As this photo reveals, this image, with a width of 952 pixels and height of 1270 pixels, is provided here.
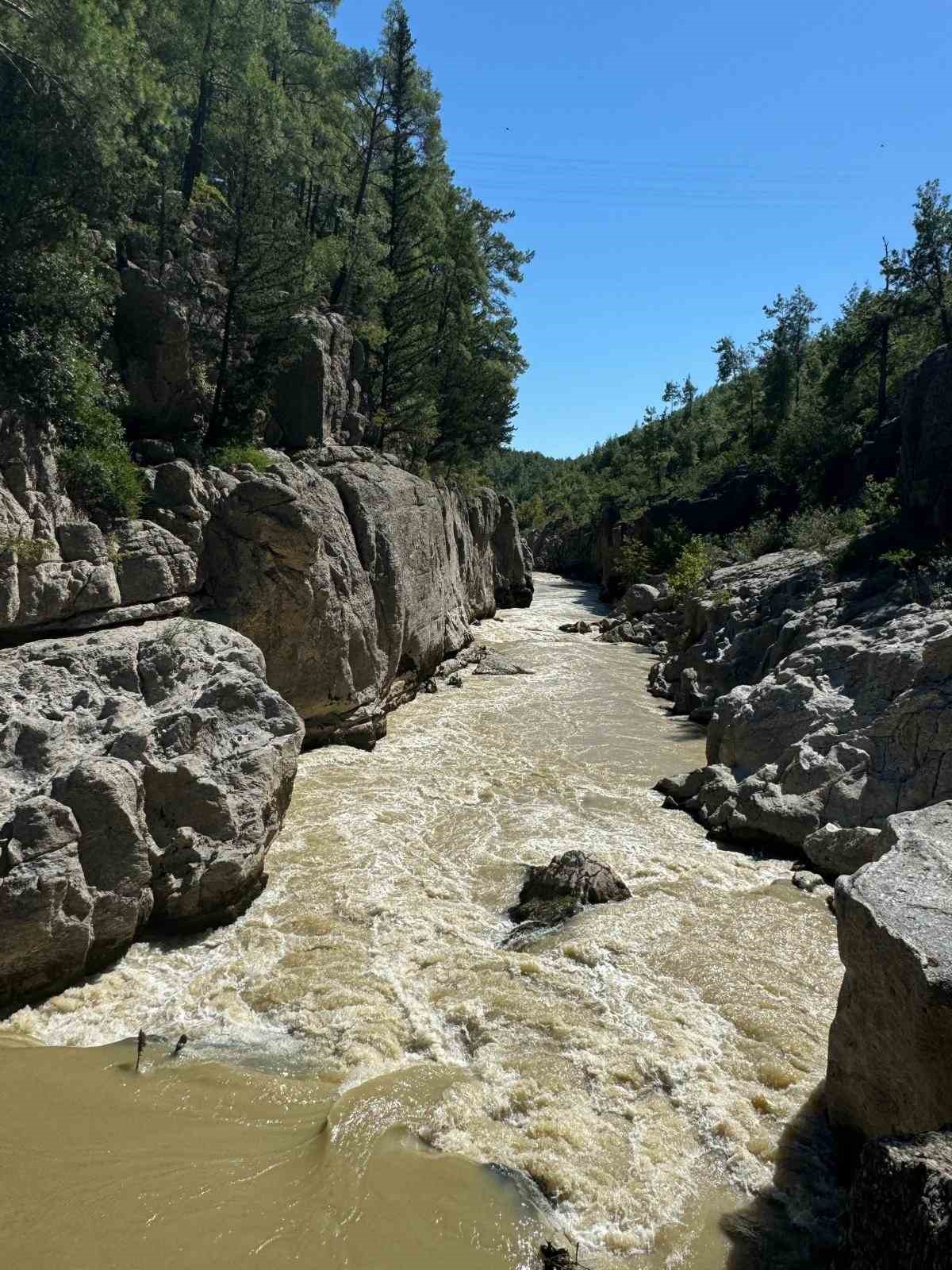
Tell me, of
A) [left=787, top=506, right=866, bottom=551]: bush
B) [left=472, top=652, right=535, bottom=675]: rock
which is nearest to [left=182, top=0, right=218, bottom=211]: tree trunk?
[left=472, top=652, right=535, bottom=675]: rock

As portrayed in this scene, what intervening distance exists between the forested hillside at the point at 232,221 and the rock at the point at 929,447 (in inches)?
670

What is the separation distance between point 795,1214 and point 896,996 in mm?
1927

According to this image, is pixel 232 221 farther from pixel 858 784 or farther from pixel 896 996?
pixel 896 996

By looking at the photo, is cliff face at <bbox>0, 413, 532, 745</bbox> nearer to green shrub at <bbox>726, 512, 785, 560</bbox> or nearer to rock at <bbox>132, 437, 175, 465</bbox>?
rock at <bbox>132, 437, 175, 465</bbox>

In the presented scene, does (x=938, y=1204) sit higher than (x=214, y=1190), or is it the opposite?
A: (x=938, y=1204)

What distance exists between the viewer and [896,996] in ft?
17.0

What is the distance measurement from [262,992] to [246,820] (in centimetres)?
248

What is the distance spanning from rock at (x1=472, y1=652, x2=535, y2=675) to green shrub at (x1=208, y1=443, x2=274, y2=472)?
1084cm

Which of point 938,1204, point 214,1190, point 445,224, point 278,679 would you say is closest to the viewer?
point 938,1204

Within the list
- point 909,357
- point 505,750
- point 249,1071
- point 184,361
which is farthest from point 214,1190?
point 909,357

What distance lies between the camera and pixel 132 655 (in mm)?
10766

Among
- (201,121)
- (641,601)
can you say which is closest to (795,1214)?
(201,121)

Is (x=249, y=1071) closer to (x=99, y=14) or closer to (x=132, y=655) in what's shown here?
(x=132, y=655)

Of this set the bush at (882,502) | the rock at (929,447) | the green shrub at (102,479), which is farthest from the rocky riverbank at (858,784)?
the green shrub at (102,479)
